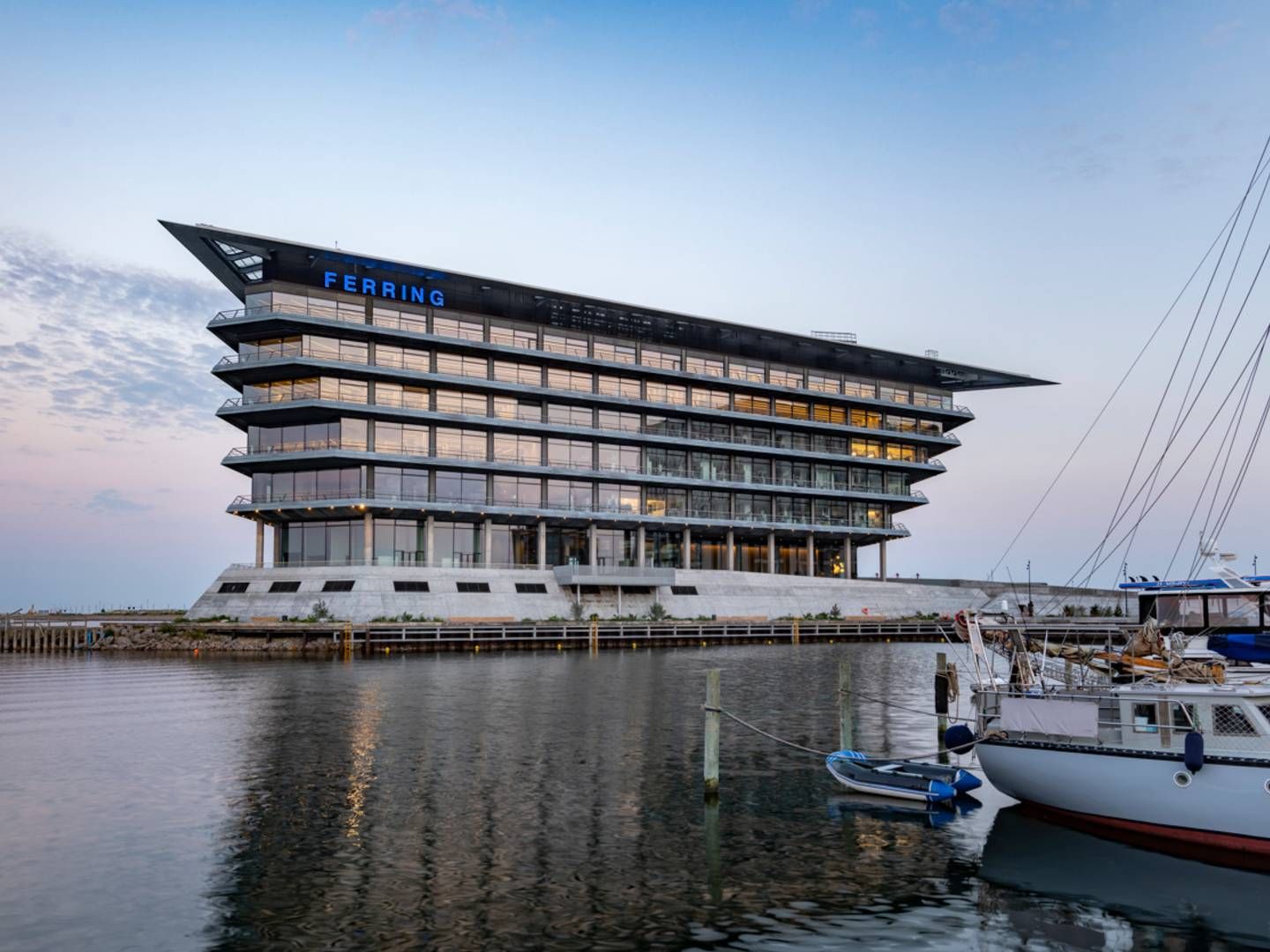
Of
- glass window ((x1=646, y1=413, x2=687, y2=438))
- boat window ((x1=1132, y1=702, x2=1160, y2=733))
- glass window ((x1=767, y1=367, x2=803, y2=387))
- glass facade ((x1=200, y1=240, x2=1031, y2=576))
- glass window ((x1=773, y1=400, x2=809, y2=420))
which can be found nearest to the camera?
boat window ((x1=1132, y1=702, x2=1160, y2=733))

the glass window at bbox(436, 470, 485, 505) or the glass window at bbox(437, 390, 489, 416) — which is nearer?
the glass window at bbox(436, 470, 485, 505)

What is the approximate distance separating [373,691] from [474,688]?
4756 mm

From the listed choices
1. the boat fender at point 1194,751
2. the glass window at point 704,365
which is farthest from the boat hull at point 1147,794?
the glass window at point 704,365

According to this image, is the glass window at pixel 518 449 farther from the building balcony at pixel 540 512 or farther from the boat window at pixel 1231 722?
the boat window at pixel 1231 722

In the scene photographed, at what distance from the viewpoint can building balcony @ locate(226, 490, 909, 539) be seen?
284 ft

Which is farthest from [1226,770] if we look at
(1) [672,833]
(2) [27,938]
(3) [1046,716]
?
(2) [27,938]

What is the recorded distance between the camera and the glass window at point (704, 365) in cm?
11012

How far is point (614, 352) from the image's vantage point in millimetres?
104688

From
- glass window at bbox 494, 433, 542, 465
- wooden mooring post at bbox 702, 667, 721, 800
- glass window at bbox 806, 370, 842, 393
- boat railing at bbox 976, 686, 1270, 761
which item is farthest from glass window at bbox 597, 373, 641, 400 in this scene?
boat railing at bbox 976, 686, 1270, 761

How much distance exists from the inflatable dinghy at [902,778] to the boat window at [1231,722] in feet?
21.6

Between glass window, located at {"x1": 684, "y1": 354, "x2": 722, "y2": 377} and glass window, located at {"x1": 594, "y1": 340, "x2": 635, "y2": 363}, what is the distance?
722 centimetres

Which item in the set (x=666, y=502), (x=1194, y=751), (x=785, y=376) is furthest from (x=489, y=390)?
(x=1194, y=751)

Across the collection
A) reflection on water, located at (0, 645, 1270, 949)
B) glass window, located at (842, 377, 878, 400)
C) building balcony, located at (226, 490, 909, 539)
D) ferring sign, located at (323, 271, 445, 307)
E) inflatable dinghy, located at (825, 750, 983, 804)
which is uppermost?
ferring sign, located at (323, 271, 445, 307)

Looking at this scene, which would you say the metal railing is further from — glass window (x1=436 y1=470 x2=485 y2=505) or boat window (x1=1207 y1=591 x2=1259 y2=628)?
boat window (x1=1207 y1=591 x2=1259 y2=628)
